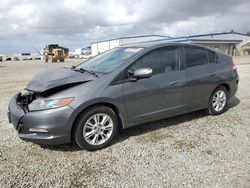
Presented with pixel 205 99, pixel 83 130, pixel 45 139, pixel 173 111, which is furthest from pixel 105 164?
pixel 205 99

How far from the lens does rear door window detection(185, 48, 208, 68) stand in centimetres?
461

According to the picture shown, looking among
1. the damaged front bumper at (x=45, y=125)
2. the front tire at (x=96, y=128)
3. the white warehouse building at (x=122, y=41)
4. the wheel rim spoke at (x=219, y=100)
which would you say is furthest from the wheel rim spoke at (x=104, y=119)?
the white warehouse building at (x=122, y=41)

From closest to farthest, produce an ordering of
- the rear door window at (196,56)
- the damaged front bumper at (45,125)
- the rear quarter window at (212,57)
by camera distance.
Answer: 1. the damaged front bumper at (45,125)
2. the rear door window at (196,56)
3. the rear quarter window at (212,57)

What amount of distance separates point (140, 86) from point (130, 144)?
96 centimetres

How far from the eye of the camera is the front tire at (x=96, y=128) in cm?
346

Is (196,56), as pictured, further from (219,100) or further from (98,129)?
(98,129)

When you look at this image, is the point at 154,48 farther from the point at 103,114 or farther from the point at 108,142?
the point at 108,142

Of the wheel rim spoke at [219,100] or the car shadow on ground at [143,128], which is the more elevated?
the wheel rim spoke at [219,100]

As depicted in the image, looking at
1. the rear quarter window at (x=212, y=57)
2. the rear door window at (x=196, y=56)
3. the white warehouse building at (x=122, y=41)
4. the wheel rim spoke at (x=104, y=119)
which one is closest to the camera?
the wheel rim spoke at (x=104, y=119)

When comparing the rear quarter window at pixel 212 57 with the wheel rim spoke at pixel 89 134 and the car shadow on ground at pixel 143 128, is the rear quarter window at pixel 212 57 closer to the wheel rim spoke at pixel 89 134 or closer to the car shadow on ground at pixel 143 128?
the car shadow on ground at pixel 143 128

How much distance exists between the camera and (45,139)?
131 inches

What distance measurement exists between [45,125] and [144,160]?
4.84 ft

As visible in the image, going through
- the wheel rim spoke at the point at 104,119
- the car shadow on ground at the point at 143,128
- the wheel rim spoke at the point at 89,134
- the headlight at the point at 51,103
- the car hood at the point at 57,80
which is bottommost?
the car shadow on ground at the point at 143,128

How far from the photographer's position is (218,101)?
5.14 m
